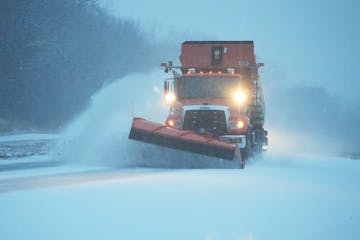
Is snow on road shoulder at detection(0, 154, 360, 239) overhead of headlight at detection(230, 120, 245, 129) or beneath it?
beneath

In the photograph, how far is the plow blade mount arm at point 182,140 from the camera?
408 inches

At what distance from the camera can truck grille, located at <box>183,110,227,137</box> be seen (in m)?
11.9

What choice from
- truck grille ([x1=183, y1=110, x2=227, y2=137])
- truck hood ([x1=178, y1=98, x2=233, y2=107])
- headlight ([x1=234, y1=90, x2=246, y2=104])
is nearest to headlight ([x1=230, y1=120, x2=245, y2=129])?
truck grille ([x1=183, y1=110, x2=227, y2=137])

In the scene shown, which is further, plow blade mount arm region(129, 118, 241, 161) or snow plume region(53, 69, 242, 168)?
snow plume region(53, 69, 242, 168)

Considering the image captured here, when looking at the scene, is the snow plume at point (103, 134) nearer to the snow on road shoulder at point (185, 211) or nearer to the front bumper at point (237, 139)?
the front bumper at point (237, 139)

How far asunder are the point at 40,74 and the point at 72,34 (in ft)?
26.8

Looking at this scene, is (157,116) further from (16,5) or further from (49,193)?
(49,193)

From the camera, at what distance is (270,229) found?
4.57 m

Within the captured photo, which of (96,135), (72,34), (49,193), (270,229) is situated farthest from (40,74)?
(270,229)

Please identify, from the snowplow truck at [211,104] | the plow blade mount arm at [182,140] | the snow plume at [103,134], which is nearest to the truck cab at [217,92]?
the snowplow truck at [211,104]

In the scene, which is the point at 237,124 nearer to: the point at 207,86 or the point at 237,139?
the point at 237,139

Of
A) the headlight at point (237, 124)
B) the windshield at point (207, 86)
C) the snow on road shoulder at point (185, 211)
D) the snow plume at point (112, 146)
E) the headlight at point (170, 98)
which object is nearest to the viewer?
the snow on road shoulder at point (185, 211)

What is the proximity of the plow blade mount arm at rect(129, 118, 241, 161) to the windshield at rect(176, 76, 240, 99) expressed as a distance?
195 cm

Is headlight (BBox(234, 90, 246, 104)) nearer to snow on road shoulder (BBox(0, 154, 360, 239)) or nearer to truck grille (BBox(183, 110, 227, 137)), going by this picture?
truck grille (BBox(183, 110, 227, 137))
